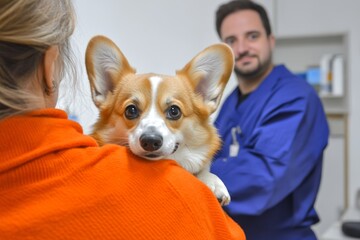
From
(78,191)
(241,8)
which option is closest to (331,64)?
(241,8)

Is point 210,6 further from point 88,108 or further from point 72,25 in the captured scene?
point 72,25

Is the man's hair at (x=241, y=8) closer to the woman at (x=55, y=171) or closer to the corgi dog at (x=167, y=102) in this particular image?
the corgi dog at (x=167, y=102)

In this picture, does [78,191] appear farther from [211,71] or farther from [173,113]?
[211,71]

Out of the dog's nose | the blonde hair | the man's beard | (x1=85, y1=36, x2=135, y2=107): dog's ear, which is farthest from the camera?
the man's beard

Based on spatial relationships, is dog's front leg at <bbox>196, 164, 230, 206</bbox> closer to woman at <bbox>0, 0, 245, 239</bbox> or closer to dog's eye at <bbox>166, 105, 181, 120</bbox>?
dog's eye at <bbox>166, 105, 181, 120</bbox>

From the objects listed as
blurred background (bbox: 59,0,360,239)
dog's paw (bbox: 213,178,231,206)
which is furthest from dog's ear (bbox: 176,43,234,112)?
blurred background (bbox: 59,0,360,239)

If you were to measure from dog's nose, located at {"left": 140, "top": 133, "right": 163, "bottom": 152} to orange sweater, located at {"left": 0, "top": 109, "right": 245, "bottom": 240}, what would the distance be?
0.26 ft

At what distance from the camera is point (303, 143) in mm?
1702

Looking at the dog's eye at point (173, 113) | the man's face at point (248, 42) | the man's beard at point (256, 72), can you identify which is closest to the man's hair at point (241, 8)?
the man's face at point (248, 42)

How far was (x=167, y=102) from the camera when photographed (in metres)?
1.00

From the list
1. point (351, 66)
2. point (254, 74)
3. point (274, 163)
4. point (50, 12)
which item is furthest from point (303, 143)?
point (351, 66)

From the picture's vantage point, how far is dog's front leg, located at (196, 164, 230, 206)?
101 cm

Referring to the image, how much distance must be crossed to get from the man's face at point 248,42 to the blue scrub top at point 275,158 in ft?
0.38

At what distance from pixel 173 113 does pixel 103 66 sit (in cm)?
20
